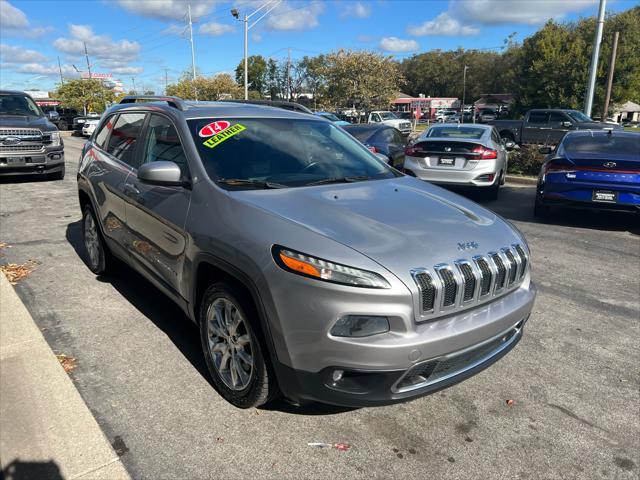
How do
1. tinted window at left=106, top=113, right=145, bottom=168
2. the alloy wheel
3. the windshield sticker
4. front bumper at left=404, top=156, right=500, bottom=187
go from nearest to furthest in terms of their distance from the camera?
1. the alloy wheel
2. the windshield sticker
3. tinted window at left=106, top=113, right=145, bottom=168
4. front bumper at left=404, top=156, right=500, bottom=187

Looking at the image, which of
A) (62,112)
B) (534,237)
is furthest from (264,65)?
(534,237)

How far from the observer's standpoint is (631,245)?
6.87 m

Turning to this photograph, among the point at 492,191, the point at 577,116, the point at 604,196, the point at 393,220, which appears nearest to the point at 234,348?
the point at 393,220

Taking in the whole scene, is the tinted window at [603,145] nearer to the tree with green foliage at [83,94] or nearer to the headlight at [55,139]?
the headlight at [55,139]

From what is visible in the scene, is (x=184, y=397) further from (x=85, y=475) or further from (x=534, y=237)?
(x=534, y=237)

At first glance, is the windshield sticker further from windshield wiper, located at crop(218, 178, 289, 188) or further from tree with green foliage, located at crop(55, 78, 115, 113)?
tree with green foliage, located at crop(55, 78, 115, 113)

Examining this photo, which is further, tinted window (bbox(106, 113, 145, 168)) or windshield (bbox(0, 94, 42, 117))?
windshield (bbox(0, 94, 42, 117))

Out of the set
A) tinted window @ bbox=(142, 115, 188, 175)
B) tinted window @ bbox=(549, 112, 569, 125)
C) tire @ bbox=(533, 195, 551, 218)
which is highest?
tinted window @ bbox=(549, 112, 569, 125)

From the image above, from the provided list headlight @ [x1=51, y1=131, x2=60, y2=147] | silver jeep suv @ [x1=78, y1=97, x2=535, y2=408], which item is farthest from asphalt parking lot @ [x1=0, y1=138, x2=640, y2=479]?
headlight @ [x1=51, y1=131, x2=60, y2=147]

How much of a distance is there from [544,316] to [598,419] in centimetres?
153

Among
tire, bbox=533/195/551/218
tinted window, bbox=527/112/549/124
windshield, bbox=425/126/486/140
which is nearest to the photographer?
tire, bbox=533/195/551/218

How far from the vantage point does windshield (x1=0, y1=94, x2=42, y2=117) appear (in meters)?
11.3

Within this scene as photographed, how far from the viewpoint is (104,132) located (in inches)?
199

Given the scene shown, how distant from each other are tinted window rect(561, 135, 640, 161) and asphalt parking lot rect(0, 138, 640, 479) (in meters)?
3.41
